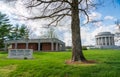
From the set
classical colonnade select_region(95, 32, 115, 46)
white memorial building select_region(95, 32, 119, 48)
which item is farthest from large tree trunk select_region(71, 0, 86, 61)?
classical colonnade select_region(95, 32, 115, 46)

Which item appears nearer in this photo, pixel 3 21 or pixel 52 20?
pixel 52 20

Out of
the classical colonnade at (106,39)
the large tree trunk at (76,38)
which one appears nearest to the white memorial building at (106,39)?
the classical colonnade at (106,39)

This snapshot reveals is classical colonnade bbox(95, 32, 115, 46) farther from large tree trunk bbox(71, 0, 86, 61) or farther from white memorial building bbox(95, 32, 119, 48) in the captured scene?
large tree trunk bbox(71, 0, 86, 61)

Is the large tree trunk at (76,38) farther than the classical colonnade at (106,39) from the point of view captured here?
No

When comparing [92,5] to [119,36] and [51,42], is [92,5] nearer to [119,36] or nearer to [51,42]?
[51,42]

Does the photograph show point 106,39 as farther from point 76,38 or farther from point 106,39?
point 76,38

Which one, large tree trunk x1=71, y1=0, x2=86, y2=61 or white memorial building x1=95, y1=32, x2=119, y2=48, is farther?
white memorial building x1=95, y1=32, x2=119, y2=48

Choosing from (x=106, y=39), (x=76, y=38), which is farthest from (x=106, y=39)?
(x=76, y=38)

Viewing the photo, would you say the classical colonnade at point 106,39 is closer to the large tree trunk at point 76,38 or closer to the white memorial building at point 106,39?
the white memorial building at point 106,39

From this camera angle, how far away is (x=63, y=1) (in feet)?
45.4

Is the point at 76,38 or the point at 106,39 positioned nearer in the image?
the point at 76,38

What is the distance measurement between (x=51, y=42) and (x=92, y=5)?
30.9m

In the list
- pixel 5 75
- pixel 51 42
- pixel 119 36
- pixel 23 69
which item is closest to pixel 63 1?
pixel 23 69

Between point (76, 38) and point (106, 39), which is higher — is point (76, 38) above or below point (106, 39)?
below
